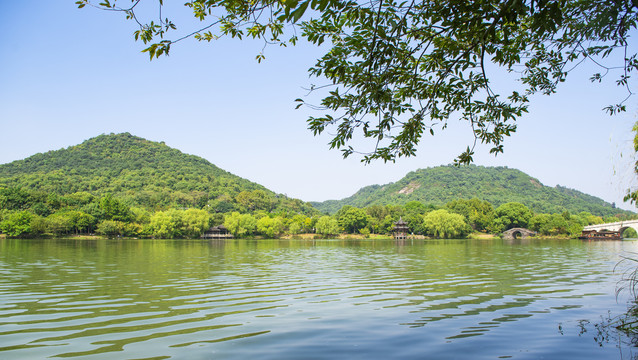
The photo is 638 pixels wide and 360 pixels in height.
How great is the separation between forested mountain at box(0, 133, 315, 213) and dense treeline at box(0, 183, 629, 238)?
1763cm

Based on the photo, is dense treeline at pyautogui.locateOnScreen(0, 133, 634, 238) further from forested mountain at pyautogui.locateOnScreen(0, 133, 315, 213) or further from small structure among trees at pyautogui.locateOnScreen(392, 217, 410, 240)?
small structure among trees at pyautogui.locateOnScreen(392, 217, 410, 240)

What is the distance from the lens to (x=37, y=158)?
16488cm

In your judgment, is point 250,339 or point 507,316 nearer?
point 250,339

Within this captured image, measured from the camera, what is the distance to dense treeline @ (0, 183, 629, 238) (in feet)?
254

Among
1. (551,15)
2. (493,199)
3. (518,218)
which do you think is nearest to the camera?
(551,15)

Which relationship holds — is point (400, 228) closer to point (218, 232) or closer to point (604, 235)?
point (604, 235)

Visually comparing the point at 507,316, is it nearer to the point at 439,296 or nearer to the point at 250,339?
the point at 439,296

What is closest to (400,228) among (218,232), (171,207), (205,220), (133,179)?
(218,232)

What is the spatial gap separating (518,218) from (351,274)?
120 m

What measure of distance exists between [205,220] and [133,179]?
3008 inches

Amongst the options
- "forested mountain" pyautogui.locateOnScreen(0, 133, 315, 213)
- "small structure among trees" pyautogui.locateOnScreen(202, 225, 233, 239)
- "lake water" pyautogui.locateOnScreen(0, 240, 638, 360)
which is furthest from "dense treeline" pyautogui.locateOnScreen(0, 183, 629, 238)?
"lake water" pyautogui.locateOnScreen(0, 240, 638, 360)

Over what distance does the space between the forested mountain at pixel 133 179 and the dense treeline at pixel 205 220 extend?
1763cm

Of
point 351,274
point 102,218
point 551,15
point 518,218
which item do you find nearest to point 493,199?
point 518,218

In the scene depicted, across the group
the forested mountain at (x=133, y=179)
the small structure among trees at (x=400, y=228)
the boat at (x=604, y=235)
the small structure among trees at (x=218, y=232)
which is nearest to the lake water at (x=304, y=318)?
the small structure among trees at (x=218, y=232)
